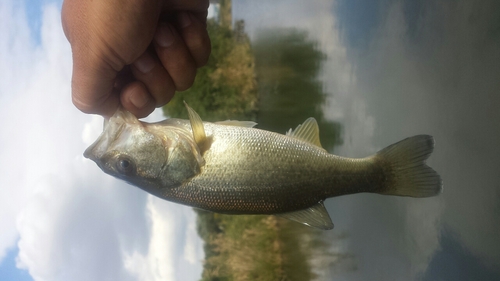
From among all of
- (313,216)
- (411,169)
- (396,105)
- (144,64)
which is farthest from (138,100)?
(396,105)

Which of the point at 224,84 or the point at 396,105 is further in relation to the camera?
the point at 224,84

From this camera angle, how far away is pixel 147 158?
3.73 feet

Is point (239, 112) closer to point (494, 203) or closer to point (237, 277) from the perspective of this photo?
point (237, 277)

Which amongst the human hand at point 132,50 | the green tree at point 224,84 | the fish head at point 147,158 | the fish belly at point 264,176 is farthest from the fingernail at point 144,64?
the green tree at point 224,84

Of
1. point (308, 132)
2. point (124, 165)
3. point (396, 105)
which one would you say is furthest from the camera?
point (396, 105)

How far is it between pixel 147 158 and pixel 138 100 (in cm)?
32

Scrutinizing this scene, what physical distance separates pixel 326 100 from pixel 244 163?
3.07m

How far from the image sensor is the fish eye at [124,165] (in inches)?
44.3

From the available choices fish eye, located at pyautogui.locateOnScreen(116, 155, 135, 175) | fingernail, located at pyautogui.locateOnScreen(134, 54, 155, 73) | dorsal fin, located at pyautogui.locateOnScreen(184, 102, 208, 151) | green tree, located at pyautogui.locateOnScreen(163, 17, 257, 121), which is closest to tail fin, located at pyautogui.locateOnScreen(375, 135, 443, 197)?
dorsal fin, located at pyautogui.locateOnScreen(184, 102, 208, 151)

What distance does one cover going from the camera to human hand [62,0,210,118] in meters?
1.09

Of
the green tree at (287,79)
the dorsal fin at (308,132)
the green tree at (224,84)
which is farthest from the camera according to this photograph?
the green tree at (224,84)

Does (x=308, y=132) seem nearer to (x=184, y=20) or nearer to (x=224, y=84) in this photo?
(x=184, y=20)

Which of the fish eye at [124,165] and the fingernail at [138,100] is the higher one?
the fingernail at [138,100]

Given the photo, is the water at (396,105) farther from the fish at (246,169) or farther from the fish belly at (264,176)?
the fish belly at (264,176)
